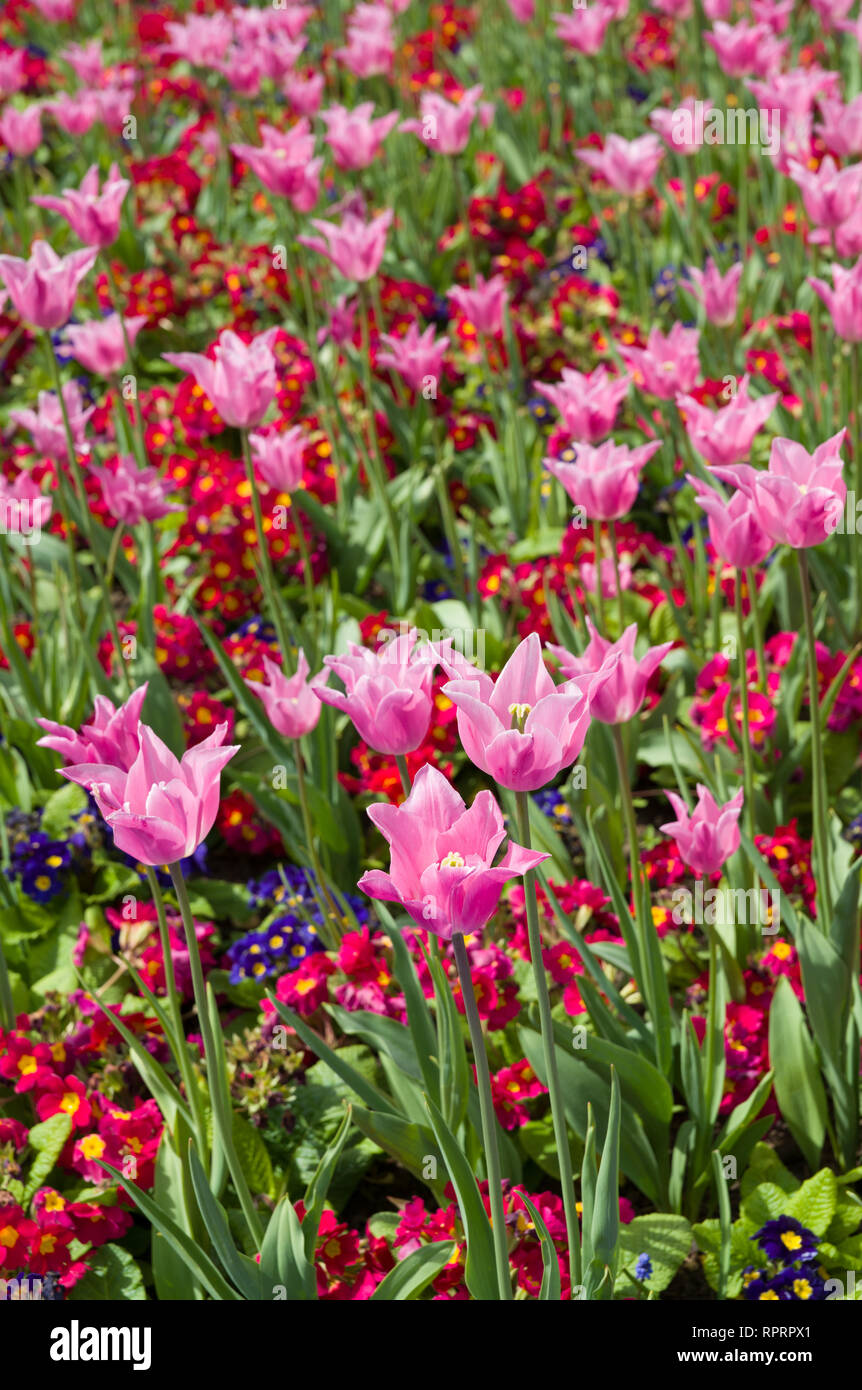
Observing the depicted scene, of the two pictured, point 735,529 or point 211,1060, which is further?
point 735,529

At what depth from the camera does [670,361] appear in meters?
2.69

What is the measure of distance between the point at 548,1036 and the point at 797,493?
815mm

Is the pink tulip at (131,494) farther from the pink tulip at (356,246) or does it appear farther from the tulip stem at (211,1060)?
the tulip stem at (211,1060)

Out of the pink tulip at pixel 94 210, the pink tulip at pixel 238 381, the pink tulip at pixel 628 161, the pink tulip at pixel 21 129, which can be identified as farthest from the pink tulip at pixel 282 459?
the pink tulip at pixel 21 129

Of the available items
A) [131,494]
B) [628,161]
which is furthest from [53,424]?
[628,161]

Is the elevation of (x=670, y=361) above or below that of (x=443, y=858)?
above

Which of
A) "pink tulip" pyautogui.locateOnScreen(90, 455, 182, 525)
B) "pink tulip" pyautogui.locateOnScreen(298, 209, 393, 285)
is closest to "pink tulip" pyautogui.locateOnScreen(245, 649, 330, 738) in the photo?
"pink tulip" pyautogui.locateOnScreen(90, 455, 182, 525)

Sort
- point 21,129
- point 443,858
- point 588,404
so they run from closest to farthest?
point 443,858 → point 588,404 → point 21,129

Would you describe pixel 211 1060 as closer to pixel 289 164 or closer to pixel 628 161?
pixel 289 164

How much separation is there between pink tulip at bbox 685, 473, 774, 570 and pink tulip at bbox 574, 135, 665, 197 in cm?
190

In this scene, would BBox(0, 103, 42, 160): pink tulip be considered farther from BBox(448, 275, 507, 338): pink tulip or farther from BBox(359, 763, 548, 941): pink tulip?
BBox(359, 763, 548, 941): pink tulip

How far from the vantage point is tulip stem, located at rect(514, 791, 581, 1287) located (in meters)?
1.40
